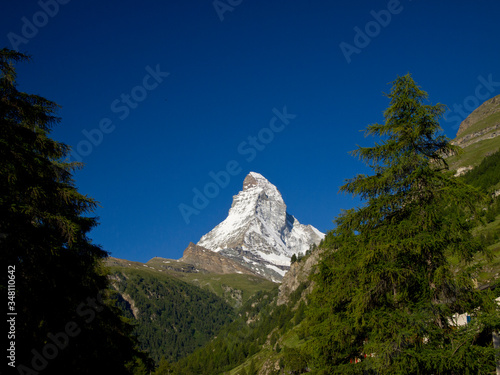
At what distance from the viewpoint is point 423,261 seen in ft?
38.1

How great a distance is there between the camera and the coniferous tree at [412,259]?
34.4 feet

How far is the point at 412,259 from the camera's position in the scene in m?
11.7

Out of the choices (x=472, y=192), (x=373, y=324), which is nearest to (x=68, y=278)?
(x=373, y=324)

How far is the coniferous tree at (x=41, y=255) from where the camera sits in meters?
10.8

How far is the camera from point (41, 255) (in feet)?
38.2

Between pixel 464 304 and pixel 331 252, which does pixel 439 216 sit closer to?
pixel 464 304

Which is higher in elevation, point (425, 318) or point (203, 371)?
point (425, 318)

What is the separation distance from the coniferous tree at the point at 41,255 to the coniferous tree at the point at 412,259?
31.7 feet

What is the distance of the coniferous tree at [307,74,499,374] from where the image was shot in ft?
34.4

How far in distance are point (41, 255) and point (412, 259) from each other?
1236 cm

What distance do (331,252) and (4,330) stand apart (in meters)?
15.8

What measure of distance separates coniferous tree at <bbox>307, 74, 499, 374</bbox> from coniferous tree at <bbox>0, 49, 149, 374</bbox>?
9663 millimetres

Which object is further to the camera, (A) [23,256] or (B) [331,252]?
(B) [331,252]

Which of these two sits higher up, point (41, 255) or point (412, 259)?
point (412, 259)
